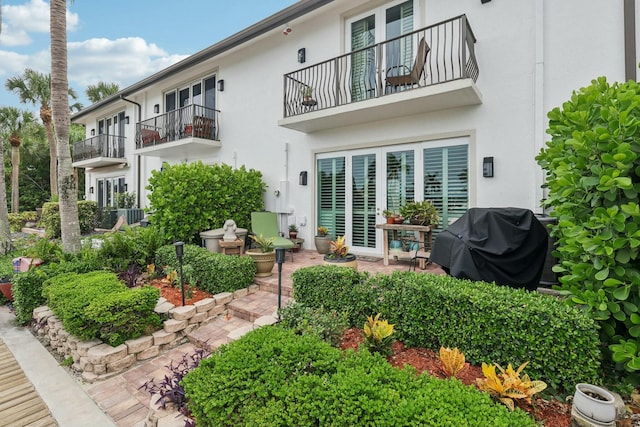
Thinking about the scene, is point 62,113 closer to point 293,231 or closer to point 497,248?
point 293,231

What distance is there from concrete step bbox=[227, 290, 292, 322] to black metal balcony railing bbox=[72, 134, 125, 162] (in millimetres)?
13705

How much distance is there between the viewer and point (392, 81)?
20.7 feet

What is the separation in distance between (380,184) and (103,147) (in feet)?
50.6

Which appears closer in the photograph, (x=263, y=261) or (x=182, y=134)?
(x=263, y=261)

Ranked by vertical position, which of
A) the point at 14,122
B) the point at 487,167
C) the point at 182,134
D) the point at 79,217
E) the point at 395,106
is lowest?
the point at 79,217

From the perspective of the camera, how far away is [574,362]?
94.9 inches

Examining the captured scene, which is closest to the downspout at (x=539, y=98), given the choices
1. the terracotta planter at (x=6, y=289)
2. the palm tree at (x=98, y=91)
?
the terracotta planter at (x=6, y=289)

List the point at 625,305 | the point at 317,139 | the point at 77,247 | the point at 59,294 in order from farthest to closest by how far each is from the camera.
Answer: the point at 317,139, the point at 77,247, the point at 59,294, the point at 625,305

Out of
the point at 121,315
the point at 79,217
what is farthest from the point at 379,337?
the point at 79,217

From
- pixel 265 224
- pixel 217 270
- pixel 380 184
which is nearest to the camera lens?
pixel 217 270

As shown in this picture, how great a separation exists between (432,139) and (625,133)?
4.03 metres

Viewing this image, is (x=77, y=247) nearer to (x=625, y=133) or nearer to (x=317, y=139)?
(x=317, y=139)

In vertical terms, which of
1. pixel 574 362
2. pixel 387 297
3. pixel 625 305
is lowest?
pixel 574 362

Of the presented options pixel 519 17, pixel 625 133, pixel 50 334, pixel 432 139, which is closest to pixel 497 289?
pixel 625 133
